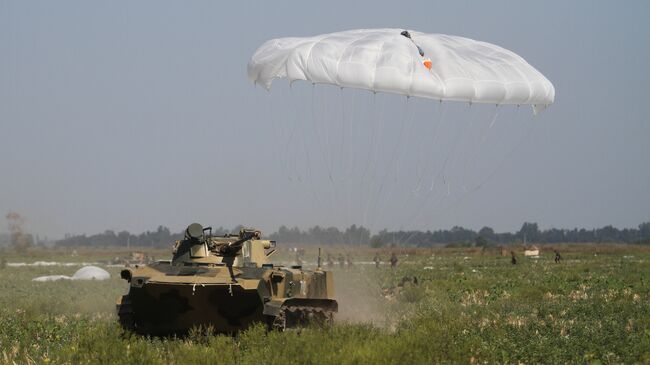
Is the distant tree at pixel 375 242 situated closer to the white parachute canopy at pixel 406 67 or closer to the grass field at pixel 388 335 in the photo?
the grass field at pixel 388 335

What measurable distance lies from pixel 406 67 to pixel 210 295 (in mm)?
8474

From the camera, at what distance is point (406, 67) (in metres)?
22.9

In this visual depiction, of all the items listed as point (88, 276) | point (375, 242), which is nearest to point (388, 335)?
point (375, 242)

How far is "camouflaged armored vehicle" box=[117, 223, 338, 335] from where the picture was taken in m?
17.2

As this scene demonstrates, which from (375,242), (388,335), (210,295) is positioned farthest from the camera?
(375,242)

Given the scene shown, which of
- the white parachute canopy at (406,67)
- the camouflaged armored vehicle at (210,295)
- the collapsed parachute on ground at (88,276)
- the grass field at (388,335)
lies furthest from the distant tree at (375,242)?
the camouflaged armored vehicle at (210,295)

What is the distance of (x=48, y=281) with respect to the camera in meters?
47.1

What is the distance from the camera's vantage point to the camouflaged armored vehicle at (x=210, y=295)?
17.2 m

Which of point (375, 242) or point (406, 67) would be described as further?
point (375, 242)

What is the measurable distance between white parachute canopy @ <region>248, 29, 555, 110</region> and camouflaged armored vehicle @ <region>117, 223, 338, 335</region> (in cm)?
589

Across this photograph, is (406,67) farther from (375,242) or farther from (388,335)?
(375,242)

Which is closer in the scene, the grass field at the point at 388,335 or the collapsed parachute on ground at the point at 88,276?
the grass field at the point at 388,335

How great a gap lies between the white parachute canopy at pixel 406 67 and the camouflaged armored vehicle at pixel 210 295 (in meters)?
5.89

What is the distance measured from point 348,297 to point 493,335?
31.7 ft
